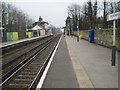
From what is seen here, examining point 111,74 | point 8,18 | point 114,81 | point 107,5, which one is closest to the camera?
point 114,81

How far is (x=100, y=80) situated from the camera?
6555mm

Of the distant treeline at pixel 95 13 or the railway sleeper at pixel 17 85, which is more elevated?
the distant treeline at pixel 95 13

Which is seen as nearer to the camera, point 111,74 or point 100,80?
point 100,80

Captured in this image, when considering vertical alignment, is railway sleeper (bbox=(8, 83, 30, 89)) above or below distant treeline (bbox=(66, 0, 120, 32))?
below

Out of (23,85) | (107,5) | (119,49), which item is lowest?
(23,85)

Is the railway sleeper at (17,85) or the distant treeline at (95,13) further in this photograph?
the distant treeline at (95,13)

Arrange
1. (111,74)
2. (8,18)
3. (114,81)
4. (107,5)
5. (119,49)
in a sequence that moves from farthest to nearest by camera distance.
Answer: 1. (8,18)
2. (107,5)
3. (119,49)
4. (111,74)
5. (114,81)

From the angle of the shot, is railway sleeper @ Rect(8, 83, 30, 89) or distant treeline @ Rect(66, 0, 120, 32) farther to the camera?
distant treeline @ Rect(66, 0, 120, 32)

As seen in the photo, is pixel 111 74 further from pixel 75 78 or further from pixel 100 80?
pixel 75 78

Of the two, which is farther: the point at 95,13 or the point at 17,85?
the point at 95,13

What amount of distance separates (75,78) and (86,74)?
713 mm

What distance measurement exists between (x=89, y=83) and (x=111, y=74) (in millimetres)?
1598

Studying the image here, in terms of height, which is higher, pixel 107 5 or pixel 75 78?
pixel 107 5

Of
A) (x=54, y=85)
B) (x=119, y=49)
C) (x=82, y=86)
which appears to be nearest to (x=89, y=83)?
(x=82, y=86)
